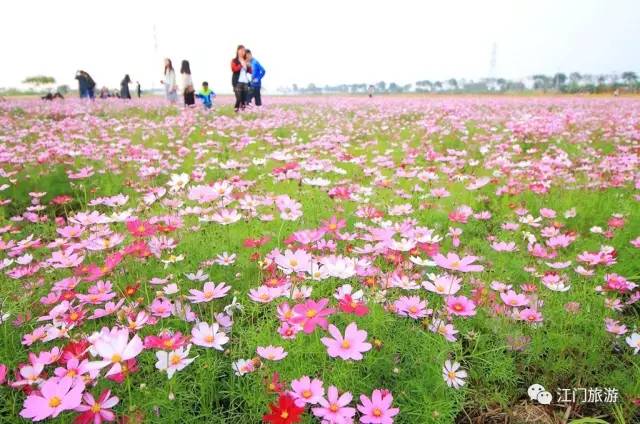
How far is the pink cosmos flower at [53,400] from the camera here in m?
0.97

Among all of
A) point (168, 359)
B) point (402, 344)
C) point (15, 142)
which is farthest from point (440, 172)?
point (15, 142)

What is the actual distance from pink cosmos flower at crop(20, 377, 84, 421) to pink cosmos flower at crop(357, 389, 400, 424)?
2.32 ft

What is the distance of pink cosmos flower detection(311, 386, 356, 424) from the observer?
1100 millimetres

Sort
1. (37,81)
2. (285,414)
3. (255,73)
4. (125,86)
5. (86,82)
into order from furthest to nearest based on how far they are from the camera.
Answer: (37,81)
(125,86)
(86,82)
(255,73)
(285,414)

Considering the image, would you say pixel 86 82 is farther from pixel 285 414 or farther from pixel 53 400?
pixel 285 414

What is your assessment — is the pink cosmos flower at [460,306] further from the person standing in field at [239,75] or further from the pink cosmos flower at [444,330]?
the person standing in field at [239,75]

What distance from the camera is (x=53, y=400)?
1011 millimetres

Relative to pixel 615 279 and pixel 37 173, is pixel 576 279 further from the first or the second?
pixel 37 173

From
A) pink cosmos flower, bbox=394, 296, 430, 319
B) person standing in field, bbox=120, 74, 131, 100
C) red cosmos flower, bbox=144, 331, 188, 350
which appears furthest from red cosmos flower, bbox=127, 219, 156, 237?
person standing in field, bbox=120, 74, 131, 100

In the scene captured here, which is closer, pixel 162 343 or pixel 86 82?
pixel 162 343

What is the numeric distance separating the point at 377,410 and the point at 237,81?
36.7 feet

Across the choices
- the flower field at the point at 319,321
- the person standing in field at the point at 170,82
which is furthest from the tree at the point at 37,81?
the flower field at the point at 319,321

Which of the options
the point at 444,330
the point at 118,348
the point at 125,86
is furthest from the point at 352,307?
the point at 125,86

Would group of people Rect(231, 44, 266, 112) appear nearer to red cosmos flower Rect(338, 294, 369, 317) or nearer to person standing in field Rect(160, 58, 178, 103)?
person standing in field Rect(160, 58, 178, 103)
